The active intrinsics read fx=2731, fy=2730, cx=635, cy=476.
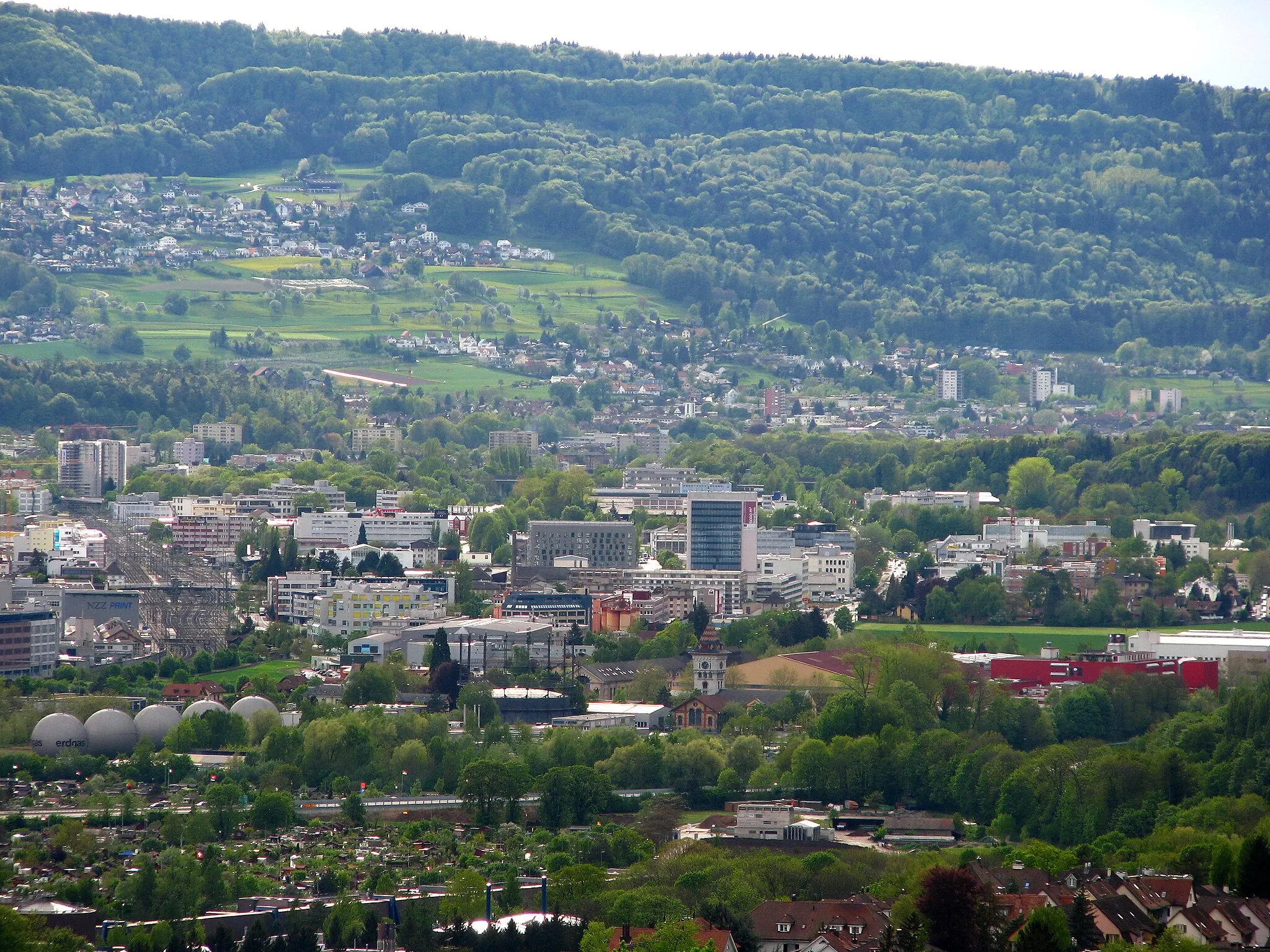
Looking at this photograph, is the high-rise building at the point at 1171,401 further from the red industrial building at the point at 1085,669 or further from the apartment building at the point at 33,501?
the red industrial building at the point at 1085,669

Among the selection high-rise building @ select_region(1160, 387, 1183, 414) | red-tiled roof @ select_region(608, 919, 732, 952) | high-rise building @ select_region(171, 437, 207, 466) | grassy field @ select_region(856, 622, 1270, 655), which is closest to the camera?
red-tiled roof @ select_region(608, 919, 732, 952)

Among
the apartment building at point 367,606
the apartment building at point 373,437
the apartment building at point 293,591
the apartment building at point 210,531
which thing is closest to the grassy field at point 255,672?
the apartment building at point 367,606

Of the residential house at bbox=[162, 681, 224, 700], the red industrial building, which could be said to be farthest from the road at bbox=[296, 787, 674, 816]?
the red industrial building

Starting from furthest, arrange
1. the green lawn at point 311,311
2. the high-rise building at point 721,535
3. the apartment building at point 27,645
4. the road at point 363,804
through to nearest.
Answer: the green lawn at point 311,311
the high-rise building at point 721,535
the apartment building at point 27,645
the road at point 363,804

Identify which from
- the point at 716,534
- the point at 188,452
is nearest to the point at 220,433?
the point at 188,452

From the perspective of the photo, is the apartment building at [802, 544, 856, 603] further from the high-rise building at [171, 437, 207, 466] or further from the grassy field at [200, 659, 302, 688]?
the high-rise building at [171, 437, 207, 466]

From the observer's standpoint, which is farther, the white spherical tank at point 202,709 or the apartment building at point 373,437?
the apartment building at point 373,437

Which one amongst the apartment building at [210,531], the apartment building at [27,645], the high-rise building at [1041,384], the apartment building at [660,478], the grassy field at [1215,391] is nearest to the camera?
the apartment building at [27,645]
